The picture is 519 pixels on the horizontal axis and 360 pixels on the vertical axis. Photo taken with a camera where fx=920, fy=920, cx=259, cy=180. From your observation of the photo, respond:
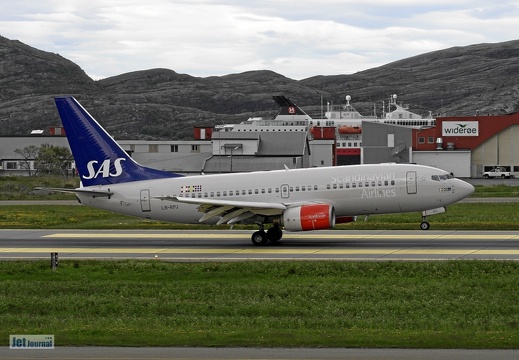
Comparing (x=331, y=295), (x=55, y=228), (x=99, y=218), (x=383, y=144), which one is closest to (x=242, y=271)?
(x=331, y=295)

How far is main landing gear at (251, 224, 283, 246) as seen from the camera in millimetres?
41969

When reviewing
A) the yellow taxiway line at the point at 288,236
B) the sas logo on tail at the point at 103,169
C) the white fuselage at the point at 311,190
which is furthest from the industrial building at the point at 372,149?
the white fuselage at the point at 311,190

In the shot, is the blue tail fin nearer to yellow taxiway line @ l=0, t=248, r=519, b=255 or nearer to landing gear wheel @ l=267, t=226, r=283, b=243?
yellow taxiway line @ l=0, t=248, r=519, b=255

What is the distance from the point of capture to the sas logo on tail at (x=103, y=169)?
4381cm

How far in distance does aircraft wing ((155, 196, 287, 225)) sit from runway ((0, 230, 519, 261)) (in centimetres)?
135

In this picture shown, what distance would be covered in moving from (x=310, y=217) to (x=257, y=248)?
287 centimetres

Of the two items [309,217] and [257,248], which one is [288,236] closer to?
[257,248]

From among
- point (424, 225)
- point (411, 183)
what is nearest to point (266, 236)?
point (411, 183)

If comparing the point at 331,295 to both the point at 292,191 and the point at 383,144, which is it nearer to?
the point at 292,191

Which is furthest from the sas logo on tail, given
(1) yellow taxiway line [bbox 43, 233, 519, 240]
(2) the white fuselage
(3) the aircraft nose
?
(3) the aircraft nose

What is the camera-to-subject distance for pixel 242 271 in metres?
33.0

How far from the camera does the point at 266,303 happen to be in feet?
88.3

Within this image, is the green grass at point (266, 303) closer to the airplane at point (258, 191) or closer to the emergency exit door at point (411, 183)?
the airplane at point (258, 191)

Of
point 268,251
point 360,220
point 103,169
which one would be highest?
point 103,169
